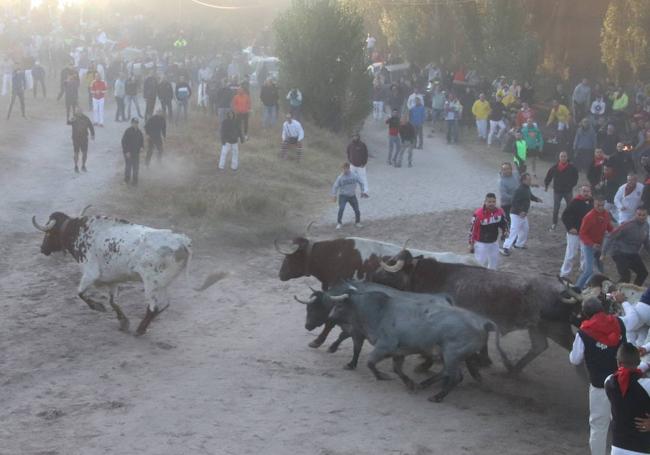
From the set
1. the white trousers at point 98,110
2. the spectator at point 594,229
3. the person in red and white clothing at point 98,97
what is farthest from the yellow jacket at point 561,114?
the spectator at point 594,229

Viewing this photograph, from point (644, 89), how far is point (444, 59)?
35.4 ft

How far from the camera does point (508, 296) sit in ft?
42.4

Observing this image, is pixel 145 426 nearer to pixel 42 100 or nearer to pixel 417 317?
pixel 417 317

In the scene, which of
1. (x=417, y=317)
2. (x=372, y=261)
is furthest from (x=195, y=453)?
(x=372, y=261)

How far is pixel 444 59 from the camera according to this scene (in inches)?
1682

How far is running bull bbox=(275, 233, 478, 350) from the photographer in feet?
46.8

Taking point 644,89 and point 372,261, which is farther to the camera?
point 644,89

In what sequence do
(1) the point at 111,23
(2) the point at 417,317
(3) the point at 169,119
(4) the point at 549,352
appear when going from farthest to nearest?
(1) the point at 111,23
(3) the point at 169,119
(4) the point at 549,352
(2) the point at 417,317

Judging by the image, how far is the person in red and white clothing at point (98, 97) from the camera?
97.2ft

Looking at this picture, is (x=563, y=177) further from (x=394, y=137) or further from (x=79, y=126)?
(x=79, y=126)

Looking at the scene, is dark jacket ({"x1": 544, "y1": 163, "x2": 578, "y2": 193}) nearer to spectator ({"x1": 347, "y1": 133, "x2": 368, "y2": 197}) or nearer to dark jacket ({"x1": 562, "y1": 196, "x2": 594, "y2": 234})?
dark jacket ({"x1": 562, "y1": 196, "x2": 594, "y2": 234})

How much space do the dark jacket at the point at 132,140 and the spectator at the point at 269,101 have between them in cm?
848

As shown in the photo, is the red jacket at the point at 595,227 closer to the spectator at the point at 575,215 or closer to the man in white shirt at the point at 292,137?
the spectator at the point at 575,215

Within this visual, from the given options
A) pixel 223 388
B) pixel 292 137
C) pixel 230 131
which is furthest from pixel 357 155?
pixel 223 388
